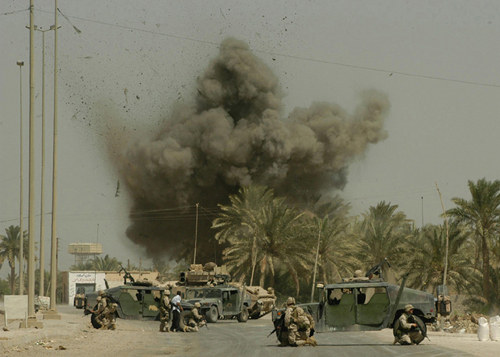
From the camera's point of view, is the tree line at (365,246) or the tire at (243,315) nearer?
the tire at (243,315)

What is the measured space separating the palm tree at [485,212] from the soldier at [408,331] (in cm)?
2493

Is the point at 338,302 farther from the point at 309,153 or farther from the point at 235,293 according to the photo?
the point at 309,153

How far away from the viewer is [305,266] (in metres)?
47.0

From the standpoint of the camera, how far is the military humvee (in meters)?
28.7

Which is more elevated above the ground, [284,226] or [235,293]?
[284,226]

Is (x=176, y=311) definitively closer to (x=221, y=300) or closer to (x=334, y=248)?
(x=221, y=300)

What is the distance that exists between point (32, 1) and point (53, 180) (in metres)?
10.4

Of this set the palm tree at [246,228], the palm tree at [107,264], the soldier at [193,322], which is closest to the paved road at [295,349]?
the soldier at [193,322]

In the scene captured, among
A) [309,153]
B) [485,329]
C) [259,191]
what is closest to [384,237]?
[259,191]

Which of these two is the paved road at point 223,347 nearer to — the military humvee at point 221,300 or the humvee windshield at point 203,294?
the military humvee at point 221,300

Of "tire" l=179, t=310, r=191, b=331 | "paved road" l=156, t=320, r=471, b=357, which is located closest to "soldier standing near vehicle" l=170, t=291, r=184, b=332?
"tire" l=179, t=310, r=191, b=331

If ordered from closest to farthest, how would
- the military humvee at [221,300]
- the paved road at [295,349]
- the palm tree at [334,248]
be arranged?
the paved road at [295,349] → the military humvee at [221,300] → the palm tree at [334,248]

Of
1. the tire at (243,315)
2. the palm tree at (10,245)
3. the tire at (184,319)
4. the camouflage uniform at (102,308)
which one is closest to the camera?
the tire at (184,319)

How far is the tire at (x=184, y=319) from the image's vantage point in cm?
2311
